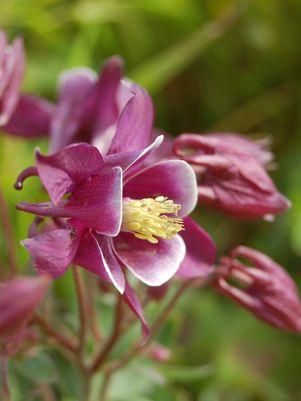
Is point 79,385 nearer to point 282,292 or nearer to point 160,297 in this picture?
point 160,297

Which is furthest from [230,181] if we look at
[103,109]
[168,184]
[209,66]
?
[209,66]

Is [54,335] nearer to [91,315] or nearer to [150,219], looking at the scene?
[91,315]

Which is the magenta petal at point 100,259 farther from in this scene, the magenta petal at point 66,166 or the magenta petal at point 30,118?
the magenta petal at point 30,118

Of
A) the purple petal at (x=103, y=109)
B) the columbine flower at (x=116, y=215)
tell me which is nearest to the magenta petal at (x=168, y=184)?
the columbine flower at (x=116, y=215)

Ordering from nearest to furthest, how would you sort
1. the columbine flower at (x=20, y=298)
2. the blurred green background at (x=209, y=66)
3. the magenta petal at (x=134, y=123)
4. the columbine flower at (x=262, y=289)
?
the columbine flower at (x=20, y=298) < the magenta petal at (x=134, y=123) < the columbine flower at (x=262, y=289) < the blurred green background at (x=209, y=66)

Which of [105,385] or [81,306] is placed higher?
[81,306]

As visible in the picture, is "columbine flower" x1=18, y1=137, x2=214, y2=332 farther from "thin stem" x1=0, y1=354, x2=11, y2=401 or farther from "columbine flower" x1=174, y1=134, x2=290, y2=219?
"thin stem" x1=0, y1=354, x2=11, y2=401

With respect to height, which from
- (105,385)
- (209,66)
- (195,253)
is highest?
(195,253)
